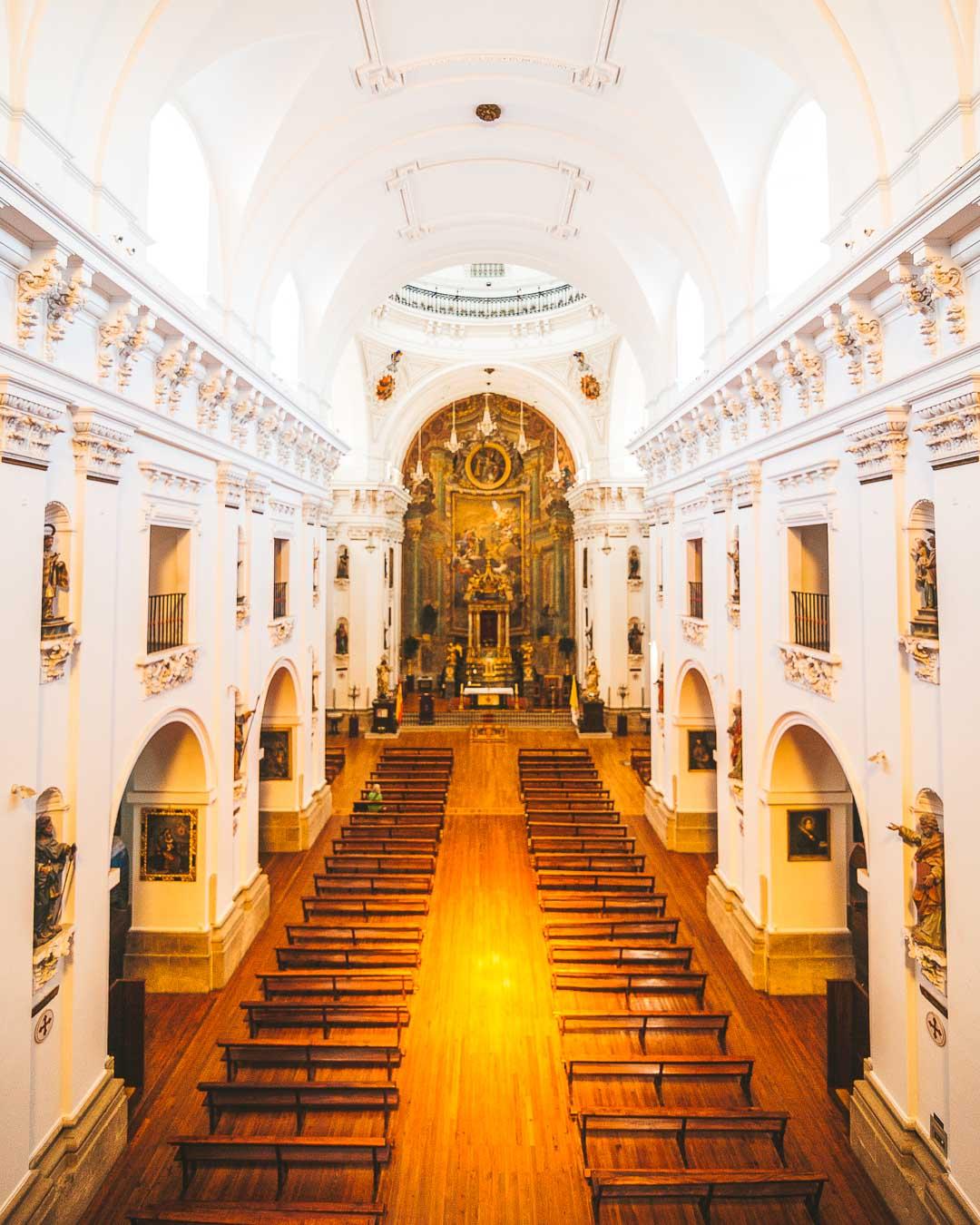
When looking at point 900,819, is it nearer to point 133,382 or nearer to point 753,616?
point 753,616

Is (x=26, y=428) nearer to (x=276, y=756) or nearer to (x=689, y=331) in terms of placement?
(x=276, y=756)

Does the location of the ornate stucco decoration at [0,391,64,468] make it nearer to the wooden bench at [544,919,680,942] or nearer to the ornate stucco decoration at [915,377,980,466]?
the ornate stucco decoration at [915,377,980,466]

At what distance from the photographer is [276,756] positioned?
14.0 m

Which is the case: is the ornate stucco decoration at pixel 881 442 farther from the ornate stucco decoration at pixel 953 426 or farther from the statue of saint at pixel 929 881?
the statue of saint at pixel 929 881

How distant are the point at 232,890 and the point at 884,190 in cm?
1073

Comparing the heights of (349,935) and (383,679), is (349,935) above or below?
below

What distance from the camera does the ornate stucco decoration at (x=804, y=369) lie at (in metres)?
7.54

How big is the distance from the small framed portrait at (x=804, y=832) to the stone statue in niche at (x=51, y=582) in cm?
827

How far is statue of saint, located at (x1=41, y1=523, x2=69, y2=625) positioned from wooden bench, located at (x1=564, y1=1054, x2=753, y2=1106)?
6239 millimetres

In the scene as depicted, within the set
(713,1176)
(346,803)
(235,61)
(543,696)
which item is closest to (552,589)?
(543,696)

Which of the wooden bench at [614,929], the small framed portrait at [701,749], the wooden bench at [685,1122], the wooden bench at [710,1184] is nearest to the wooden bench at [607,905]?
the wooden bench at [614,929]

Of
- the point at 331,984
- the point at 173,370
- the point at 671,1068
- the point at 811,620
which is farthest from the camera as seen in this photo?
the point at 331,984

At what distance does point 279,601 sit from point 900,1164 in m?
10.8

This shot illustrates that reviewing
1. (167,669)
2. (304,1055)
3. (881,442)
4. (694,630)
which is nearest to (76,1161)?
(304,1055)
